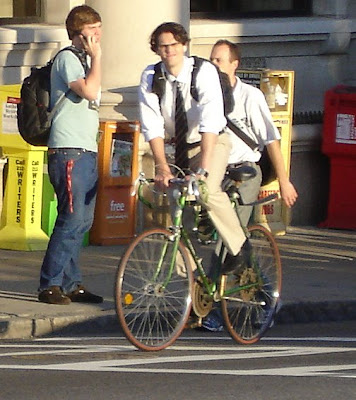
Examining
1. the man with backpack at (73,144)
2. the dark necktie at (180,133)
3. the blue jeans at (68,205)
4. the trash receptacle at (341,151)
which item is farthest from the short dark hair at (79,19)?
the trash receptacle at (341,151)

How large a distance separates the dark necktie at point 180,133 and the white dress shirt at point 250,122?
0.70m

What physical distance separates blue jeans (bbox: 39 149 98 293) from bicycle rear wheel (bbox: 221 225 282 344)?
124 cm

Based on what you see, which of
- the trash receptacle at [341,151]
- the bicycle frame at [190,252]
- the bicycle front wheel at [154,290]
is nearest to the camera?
the bicycle front wheel at [154,290]

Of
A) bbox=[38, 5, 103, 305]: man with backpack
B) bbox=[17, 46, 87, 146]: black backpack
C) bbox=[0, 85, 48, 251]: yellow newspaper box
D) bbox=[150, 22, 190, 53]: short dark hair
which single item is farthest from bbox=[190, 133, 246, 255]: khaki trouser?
bbox=[0, 85, 48, 251]: yellow newspaper box

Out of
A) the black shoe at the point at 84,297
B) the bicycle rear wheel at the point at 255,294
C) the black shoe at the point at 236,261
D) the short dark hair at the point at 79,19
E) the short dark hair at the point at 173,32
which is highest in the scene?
the short dark hair at the point at 79,19

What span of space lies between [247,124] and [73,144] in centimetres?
113

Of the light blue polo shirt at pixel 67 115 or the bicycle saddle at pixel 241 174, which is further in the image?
the light blue polo shirt at pixel 67 115

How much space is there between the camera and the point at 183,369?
7.43 meters

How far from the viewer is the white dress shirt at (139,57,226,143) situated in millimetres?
8258

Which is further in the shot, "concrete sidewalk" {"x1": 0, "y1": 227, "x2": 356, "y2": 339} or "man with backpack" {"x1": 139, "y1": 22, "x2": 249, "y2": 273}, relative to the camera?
"concrete sidewalk" {"x1": 0, "y1": 227, "x2": 356, "y2": 339}

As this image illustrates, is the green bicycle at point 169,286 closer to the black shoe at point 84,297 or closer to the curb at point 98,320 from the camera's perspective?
the curb at point 98,320

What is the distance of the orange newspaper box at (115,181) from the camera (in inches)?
481

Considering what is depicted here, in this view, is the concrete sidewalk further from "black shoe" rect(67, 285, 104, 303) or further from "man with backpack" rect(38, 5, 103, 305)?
"man with backpack" rect(38, 5, 103, 305)

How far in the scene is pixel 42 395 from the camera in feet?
21.9
